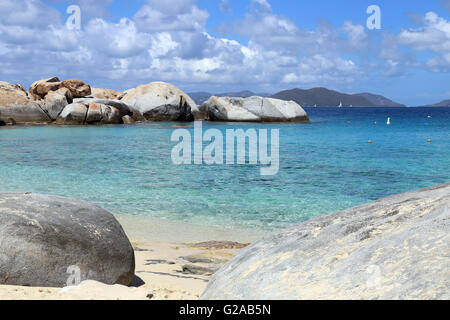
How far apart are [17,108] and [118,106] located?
789 cm

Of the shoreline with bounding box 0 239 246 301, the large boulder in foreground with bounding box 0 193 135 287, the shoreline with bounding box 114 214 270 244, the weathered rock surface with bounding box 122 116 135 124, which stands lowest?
the shoreline with bounding box 114 214 270 244

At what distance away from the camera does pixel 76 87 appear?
40.2 m

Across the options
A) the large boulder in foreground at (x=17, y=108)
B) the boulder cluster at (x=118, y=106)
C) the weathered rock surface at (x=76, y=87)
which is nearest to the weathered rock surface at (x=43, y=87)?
the boulder cluster at (x=118, y=106)

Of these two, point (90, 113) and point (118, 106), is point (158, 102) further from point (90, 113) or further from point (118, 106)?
point (90, 113)

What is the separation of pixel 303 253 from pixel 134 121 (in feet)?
127

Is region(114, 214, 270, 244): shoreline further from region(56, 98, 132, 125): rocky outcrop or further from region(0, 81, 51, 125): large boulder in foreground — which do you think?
region(0, 81, 51, 125): large boulder in foreground

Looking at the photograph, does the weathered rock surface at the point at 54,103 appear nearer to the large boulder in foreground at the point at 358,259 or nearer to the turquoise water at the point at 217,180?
the turquoise water at the point at 217,180

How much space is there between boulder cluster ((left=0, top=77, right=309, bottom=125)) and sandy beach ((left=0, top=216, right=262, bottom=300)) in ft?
93.1

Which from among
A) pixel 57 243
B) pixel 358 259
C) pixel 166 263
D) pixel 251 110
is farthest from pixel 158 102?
pixel 358 259

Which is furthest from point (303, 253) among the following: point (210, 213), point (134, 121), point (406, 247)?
point (134, 121)

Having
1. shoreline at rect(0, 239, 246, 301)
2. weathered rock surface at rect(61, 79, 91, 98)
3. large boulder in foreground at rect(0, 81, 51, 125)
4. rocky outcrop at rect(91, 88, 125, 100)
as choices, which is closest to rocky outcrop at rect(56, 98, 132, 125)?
large boulder in foreground at rect(0, 81, 51, 125)

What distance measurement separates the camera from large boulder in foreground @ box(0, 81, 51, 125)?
33281 mm

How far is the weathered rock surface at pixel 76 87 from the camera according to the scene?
39969 mm

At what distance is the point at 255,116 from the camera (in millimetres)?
42531
